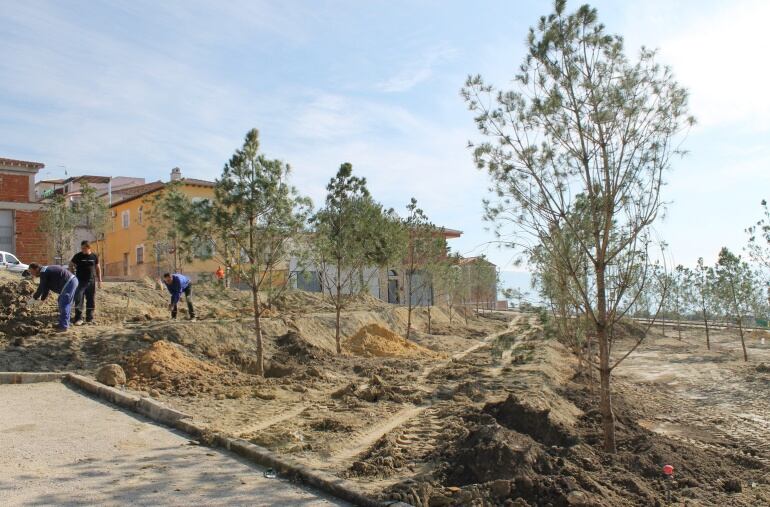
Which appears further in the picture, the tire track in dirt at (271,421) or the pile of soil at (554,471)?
the tire track in dirt at (271,421)

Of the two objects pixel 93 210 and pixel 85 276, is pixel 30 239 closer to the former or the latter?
pixel 93 210

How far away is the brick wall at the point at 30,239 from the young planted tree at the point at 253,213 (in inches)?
1224

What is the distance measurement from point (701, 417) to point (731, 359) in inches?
540

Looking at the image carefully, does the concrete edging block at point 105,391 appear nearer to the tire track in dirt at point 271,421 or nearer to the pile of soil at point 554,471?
the tire track in dirt at point 271,421

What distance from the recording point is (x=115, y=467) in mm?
6012

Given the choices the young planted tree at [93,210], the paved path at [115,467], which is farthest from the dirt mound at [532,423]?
the young planted tree at [93,210]

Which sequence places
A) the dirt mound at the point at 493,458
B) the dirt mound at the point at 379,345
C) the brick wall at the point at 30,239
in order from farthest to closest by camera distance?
1. the brick wall at the point at 30,239
2. the dirt mound at the point at 379,345
3. the dirt mound at the point at 493,458

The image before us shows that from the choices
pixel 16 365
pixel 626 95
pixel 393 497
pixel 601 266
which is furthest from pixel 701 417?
pixel 16 365

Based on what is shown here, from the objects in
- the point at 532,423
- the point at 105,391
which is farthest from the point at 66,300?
the point at 532,423

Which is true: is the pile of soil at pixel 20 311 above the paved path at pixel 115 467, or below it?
above

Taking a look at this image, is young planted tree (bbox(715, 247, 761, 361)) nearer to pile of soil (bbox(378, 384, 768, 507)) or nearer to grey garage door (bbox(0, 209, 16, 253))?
pile of soil (bbox(378, 384, 768, 507))

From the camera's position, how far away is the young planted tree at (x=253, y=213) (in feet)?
36.4

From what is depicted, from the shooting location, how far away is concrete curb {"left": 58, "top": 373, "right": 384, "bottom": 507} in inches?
216

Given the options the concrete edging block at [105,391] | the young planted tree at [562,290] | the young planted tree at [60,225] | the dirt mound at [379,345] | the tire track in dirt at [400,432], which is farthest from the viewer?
the young planted tree at [60,225]
